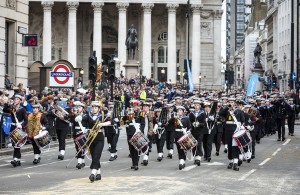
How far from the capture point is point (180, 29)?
343 ft

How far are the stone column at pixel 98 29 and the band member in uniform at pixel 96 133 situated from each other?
76.2 metres

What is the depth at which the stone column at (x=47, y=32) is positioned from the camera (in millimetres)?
95188

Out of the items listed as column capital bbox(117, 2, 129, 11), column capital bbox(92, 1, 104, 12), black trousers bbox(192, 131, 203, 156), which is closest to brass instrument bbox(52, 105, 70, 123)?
black trousers bbox(192, 131, 203, 156)

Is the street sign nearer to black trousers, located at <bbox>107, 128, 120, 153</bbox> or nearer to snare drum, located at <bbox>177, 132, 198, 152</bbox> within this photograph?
black trousers, located at <bbox>107, 128, 120, 153</bbox>

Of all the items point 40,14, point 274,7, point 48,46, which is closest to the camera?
point 48,46

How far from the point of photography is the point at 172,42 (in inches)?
3866

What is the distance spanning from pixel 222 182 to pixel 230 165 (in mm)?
3807

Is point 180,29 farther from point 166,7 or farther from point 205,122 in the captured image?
point 205,122

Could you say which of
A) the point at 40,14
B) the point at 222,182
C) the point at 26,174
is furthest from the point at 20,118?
the point at 40,14

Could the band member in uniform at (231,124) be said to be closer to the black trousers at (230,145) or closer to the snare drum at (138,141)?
the black trousers at (230,145)

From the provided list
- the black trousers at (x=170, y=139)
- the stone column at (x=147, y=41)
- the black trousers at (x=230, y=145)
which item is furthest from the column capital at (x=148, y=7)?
the black trousers at (x=230, y=145)

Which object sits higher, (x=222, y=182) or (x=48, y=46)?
(x=48, y=46)

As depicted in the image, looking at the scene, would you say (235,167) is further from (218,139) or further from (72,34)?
(72,34)

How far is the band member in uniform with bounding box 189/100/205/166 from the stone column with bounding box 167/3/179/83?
245 feet
